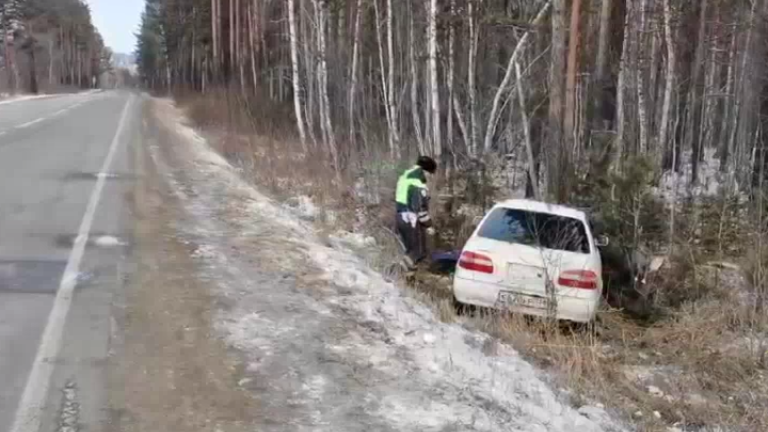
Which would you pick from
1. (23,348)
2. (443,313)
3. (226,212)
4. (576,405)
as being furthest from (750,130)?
(23,348)

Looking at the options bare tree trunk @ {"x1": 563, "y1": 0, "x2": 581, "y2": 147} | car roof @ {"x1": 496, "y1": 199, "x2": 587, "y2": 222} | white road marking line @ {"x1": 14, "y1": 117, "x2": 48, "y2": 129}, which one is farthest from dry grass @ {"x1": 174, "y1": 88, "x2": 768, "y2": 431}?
white road marking line @ {"x1": 14, "y1": 117, "x2": 48, "y2": 129}

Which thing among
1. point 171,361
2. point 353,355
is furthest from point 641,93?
point 171,361

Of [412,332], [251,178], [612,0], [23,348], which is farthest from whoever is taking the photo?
[612,0]

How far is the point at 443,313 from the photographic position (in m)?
8.17

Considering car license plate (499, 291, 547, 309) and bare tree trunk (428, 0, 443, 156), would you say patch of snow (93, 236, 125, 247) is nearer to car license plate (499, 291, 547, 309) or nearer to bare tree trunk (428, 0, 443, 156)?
car license plate (499, 291, 547, 309)

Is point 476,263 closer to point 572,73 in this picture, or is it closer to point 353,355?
point 353,355

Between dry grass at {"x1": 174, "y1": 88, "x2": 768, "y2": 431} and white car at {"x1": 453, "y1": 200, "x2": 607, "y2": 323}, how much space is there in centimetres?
18

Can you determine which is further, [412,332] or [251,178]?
[251,178]

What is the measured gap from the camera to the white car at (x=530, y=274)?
27.6ft

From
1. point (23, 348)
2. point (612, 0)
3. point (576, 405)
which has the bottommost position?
point (576, 405)

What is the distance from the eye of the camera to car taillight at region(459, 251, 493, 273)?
858cm

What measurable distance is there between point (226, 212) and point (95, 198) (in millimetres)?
2193

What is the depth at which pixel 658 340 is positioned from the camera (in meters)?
8.97

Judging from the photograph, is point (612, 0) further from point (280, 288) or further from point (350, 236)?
point (280, 288)
